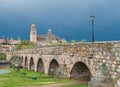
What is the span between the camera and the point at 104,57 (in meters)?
20.1

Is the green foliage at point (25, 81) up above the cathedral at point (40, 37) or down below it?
below

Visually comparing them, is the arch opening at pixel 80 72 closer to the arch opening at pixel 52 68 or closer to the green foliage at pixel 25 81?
the green foliage at pixel 25 81

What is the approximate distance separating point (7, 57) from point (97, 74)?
90.2m

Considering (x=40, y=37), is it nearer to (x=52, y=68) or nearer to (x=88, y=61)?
(x=52, y=68)

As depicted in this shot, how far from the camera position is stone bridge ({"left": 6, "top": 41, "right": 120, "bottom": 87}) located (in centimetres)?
1908

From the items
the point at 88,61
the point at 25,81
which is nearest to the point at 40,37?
the point at 25,81

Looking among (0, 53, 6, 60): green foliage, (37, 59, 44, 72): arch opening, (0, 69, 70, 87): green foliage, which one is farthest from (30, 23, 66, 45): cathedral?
(0, 69, 70, 87): green foliage

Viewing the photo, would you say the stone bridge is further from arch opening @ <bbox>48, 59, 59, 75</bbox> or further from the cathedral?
the cathedral

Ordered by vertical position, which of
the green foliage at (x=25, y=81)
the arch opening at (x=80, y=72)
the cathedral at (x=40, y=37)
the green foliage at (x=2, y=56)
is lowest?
the green foliage at (x=25, y=81)

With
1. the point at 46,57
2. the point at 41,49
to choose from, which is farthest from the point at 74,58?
the point at 41,49

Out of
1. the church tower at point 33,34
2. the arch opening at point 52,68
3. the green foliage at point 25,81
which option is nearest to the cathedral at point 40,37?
the church tower at point 33,34

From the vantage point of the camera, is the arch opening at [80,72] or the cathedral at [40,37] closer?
the arch opening at [80,72]

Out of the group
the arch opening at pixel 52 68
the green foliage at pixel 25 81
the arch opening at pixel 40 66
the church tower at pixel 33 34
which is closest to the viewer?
the green foliage at pixel 25 81

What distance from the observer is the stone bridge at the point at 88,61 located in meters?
19.1
